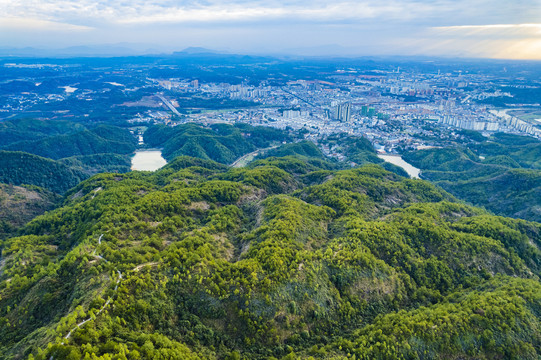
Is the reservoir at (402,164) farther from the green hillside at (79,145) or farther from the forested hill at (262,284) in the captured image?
the green hillside at (79,145)

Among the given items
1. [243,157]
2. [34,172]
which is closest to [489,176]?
[243,157]

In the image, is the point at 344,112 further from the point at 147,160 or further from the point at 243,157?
the point at 147,160

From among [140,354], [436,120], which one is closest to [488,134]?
[436,120]

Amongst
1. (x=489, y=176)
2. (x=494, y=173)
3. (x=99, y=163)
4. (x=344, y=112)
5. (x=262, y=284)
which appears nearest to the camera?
(x=262, y=284)

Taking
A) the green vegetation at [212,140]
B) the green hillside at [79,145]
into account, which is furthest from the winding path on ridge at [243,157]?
the green hillside at [79,145]

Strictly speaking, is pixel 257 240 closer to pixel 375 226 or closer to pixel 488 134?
pixel 375 226

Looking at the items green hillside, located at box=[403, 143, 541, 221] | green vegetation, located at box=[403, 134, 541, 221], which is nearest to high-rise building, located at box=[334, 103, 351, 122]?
green vegetation, located at box=[403, 134, 541, 221]
